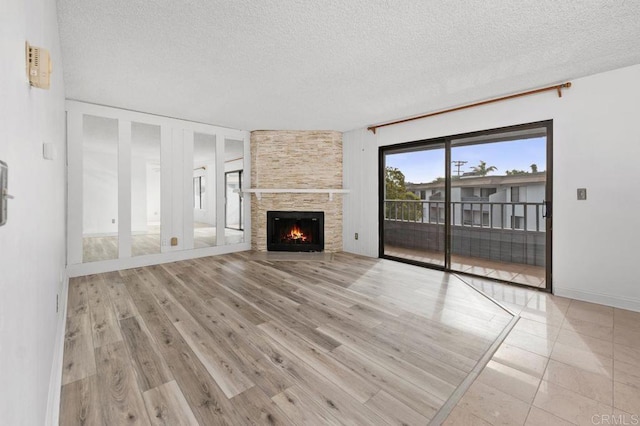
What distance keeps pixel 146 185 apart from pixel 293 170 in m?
3.83

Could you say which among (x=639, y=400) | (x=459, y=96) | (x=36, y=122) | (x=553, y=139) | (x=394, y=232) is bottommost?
(x=639, y=400)

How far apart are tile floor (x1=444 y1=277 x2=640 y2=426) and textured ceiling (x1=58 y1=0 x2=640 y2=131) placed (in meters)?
2.52

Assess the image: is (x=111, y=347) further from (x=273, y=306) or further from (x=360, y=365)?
(x=360, y=365)

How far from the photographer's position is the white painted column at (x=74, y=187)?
12.8ft

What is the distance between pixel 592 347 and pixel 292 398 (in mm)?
2336

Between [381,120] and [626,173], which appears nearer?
[626,173]

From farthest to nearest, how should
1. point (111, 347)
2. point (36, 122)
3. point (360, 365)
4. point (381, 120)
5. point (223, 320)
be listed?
point (381, 120) → point (223, 320) → point (111, 347) → point (360, 365) → point (36, 122)

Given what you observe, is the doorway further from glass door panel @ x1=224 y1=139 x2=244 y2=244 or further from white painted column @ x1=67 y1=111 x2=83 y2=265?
white painted column @ x1=67 y1=111 x2=83 y2=265

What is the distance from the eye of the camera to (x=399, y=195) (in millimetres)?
5434

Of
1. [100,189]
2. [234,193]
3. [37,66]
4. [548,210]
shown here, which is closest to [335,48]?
[37,66]

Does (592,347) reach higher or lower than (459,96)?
lower

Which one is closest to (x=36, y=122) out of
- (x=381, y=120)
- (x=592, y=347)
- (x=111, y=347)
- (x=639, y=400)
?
(x=111, y=347)

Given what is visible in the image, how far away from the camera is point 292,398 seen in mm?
1579

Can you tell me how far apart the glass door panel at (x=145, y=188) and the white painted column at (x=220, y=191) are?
0.99m
